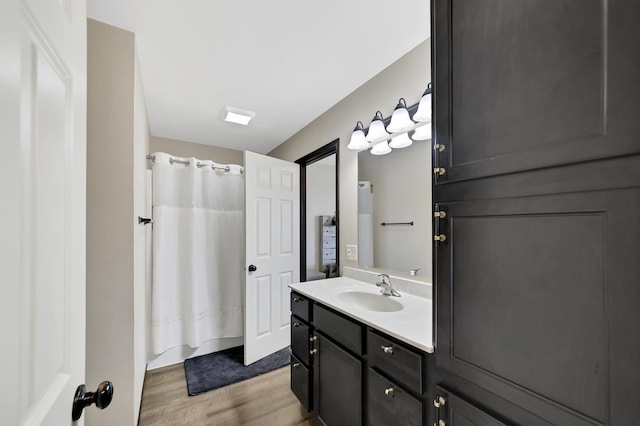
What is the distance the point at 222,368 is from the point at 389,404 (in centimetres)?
187

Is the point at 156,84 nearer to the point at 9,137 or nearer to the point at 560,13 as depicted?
the point at 9,137

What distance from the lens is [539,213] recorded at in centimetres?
66

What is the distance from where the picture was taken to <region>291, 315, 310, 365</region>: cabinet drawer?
1.65 metres

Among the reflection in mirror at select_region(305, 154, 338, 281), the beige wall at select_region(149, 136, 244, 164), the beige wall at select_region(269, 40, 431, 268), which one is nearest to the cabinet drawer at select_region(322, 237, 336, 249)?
the reflection in mirror at select_region(305, 154, 338, 281)

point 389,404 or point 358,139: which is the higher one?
point 358,139

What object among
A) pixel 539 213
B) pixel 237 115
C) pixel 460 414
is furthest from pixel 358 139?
pixel 460 414

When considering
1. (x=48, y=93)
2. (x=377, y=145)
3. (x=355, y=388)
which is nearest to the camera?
(x=48, y=93)

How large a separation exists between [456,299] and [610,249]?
39cm

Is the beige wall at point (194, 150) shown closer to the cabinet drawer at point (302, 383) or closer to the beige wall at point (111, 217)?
the beige wall at point (111, 217)

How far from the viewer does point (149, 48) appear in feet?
5.15

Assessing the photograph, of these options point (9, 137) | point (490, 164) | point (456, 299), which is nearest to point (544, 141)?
point (490, 164)

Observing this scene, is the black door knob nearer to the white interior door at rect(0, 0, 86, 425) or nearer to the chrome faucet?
the white interior door at rect(0, 0, 86, 425)

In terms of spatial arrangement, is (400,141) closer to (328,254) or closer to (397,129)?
(397,129)

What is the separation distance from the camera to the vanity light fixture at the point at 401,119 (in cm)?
157
